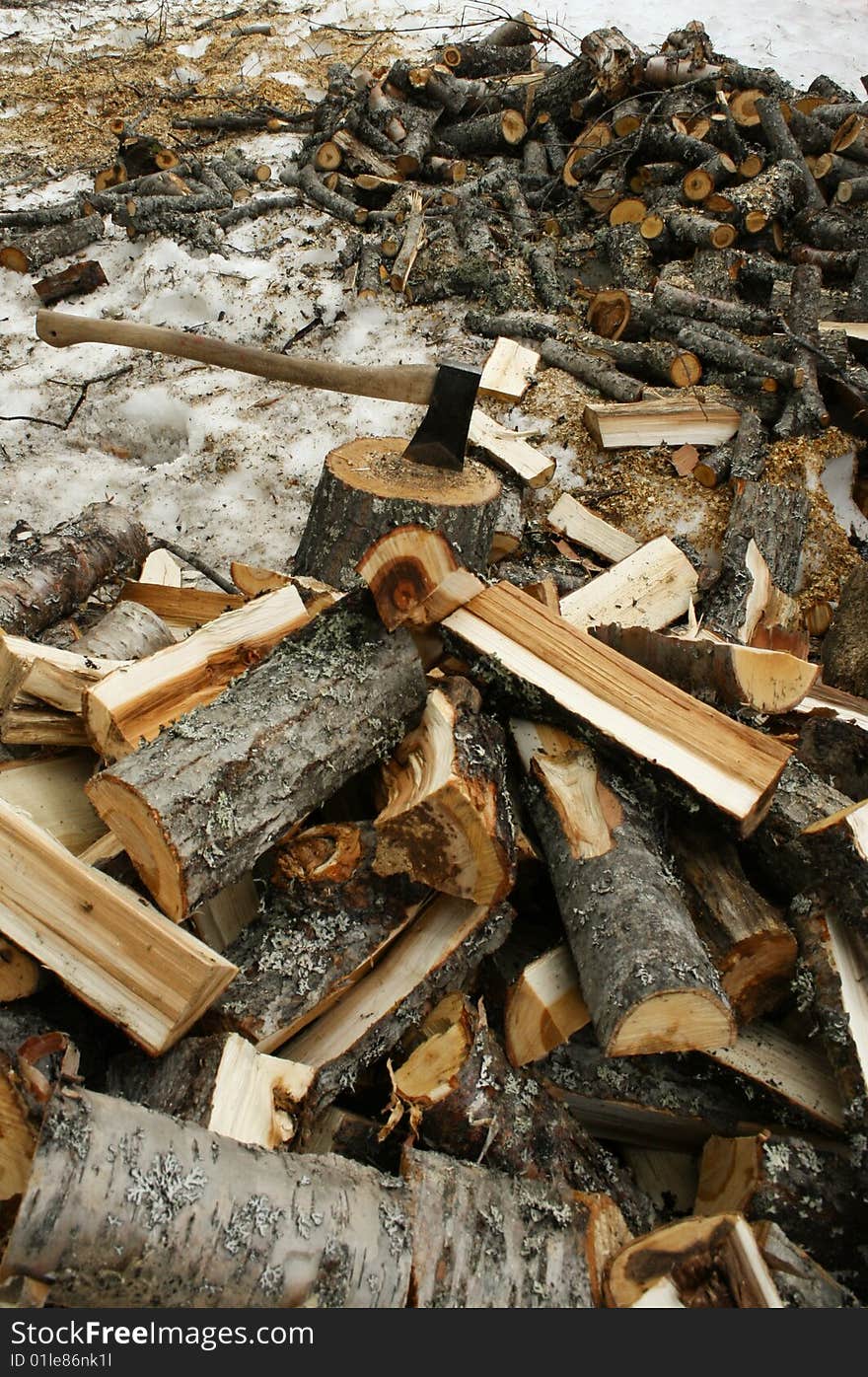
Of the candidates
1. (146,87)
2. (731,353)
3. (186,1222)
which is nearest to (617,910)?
(186,1222)

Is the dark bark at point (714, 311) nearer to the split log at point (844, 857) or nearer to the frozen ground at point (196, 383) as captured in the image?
the frozen ground at point (196, 383)

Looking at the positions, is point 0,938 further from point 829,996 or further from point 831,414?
point 831,414

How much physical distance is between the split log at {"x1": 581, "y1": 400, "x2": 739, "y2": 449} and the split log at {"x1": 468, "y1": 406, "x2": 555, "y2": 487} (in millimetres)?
431

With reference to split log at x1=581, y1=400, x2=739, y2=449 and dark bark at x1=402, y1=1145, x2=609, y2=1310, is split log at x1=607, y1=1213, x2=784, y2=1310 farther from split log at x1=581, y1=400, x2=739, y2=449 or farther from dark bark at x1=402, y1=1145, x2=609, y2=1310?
split log at x1=581, y1=400, x2=739, y2=449

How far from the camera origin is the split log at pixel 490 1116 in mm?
2111

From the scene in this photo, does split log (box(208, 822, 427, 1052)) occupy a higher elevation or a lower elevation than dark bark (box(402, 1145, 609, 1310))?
higher

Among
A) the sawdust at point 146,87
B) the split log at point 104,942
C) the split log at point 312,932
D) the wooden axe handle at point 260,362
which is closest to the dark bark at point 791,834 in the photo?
the split log at point 312,932

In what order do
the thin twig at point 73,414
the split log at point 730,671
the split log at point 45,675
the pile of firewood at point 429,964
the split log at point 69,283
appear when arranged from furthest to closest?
the split log at point 69,283 < the thin twig at point 73,414 < the split log at point 730,671 < the split log at point 45,675 < the pile of firewood at point 429,964

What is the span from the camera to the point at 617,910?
2203 millimetres

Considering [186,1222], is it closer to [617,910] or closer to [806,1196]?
[617,910]

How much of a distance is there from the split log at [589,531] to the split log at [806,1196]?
2.66 meters

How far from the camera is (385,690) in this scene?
2424mm

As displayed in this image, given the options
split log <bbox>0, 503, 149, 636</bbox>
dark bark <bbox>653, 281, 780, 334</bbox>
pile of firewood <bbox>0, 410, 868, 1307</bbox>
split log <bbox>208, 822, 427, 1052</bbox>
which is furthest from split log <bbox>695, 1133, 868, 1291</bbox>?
dark bark <bbox>653, 281, 780, 334</bbox>

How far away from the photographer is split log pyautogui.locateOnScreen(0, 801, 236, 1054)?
2.01 m
